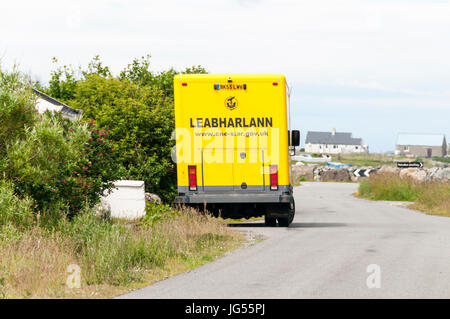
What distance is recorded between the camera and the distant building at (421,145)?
493 feet

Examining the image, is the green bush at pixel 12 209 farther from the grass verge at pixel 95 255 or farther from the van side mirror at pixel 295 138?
the van side mirror at pixel 295 138

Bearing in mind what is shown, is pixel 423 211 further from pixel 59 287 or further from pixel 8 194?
pixel 59 287

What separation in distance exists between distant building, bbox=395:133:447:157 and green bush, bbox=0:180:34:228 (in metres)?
141

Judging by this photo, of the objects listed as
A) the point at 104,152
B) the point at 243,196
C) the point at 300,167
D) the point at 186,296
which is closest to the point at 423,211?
the point at 243,196

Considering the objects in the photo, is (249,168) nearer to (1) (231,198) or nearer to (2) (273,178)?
(2) (273,178)

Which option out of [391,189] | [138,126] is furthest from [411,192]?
[138,126]

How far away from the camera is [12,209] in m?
12.3

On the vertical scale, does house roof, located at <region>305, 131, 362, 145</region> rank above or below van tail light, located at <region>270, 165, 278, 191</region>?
above

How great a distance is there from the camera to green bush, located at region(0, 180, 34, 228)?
1236cm

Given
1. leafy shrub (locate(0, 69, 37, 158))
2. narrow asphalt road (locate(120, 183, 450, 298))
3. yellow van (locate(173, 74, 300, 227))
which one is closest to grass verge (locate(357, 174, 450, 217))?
narrow asphalt road (locate(120, 183, 450, 298))

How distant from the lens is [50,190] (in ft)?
46.9

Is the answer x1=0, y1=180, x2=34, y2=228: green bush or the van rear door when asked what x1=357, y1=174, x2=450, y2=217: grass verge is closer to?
the van rear door

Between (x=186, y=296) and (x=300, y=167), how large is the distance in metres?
60.4

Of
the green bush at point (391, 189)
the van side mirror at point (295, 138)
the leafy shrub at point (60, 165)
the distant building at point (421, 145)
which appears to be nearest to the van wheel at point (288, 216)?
the van side mirror at point (295, 138)
